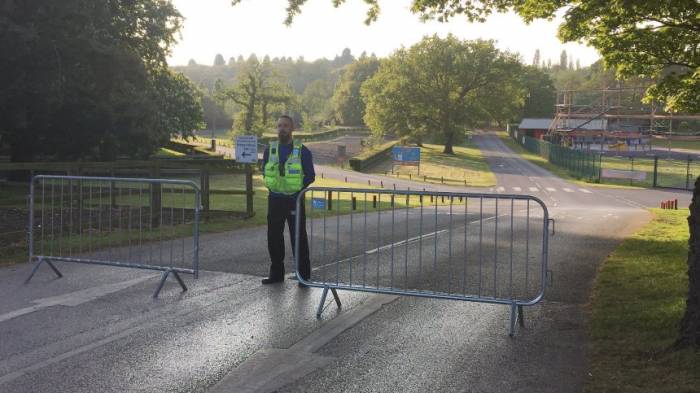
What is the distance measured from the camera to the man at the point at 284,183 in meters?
8.06

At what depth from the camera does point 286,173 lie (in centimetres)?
808

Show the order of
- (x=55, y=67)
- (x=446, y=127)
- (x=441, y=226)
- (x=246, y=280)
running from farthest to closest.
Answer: (x=446, y=127)
(x=55, y=67)
(x=441, y=226)
(x=246, y=280)

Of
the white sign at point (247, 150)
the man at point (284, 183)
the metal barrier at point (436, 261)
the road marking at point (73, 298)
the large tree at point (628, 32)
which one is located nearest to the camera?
the road marking at point (73, 298)

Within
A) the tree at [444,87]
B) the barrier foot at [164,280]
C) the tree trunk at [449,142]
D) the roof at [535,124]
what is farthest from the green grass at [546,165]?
the barrier foot at [164,280]

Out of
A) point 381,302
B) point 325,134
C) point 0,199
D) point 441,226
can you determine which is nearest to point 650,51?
point 441,226

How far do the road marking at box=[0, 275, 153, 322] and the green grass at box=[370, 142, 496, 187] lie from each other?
4405 cm

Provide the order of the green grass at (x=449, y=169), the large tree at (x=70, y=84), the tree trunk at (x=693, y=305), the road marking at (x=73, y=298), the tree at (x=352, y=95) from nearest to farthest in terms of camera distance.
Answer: the tree trunk at (x=693, y=305), the road marking at (x=73, y=298), the large tree at (x=70, y=84), the green grass at (x=449, y=169), the tree at (x=352, y=95)

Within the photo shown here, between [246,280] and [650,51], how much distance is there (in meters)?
12.1

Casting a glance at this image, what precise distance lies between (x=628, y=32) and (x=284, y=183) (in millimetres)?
10717

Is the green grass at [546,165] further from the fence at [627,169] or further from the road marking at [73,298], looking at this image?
the road marking at [73,298]

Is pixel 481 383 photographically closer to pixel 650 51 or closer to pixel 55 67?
pixel 650 51

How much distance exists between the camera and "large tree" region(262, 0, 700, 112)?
13.9 m

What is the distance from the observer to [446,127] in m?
75.9

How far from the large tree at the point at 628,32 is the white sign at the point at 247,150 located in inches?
413
